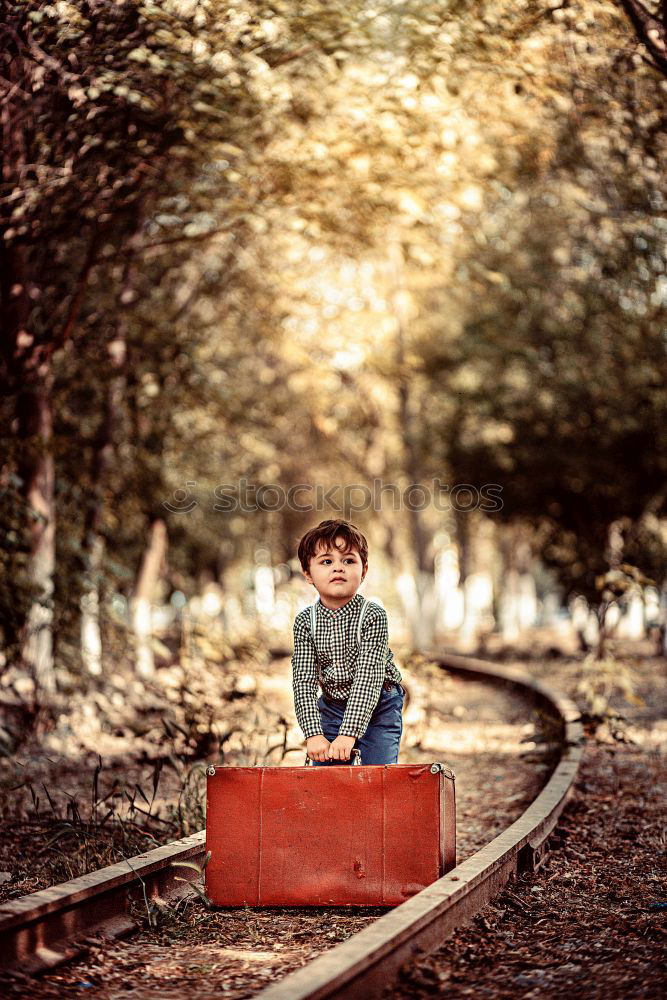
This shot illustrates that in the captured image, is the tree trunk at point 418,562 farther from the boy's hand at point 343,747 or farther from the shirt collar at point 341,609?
the boy's hand at point 343,747

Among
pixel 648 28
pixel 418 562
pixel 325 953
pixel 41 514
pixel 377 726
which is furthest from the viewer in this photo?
pixel 418 562

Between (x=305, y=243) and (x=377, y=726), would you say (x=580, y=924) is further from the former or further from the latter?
(x=305, y=243)

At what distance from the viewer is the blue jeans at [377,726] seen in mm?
4922

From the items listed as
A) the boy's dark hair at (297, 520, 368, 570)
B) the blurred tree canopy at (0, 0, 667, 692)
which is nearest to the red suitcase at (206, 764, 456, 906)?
the boy's dark hair at (297, 520, 368, 570)

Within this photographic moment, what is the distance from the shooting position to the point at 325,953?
3.80 meters

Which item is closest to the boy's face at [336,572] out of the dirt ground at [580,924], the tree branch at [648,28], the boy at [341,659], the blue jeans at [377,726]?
the boy at [341,659]

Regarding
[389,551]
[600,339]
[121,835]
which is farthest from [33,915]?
[389,551]

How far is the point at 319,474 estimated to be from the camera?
117ft

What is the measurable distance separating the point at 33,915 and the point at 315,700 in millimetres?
1432

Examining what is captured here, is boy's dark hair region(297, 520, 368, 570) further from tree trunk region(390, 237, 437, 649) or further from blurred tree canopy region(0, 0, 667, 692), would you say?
tree trunk region(390, 237, 437, 649)

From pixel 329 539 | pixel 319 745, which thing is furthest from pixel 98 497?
pixel 319 745

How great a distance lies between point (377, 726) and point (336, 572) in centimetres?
73

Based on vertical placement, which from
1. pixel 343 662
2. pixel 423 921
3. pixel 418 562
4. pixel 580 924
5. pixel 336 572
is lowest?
pixel 580 924

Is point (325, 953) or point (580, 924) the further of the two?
point (580, 924)
